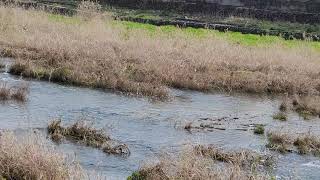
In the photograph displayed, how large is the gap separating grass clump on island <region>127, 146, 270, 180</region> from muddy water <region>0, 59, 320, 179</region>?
2.82 feet

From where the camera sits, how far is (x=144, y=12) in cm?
4600

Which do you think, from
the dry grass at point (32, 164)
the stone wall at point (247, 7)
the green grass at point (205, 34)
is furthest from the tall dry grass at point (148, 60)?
the stone wall at point (247, 7)

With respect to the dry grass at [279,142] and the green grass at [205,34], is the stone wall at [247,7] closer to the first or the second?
the green grass at [205,34]

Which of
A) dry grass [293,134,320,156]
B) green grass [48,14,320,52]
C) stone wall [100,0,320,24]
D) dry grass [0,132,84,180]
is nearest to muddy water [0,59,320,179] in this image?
Result: dry grass [293,134,320,156]

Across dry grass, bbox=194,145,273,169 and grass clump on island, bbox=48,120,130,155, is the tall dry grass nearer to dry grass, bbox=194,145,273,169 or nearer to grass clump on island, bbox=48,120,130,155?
grass clump on island, bbox=48,120,130,155

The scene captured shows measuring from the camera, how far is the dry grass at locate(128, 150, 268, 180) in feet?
36.5

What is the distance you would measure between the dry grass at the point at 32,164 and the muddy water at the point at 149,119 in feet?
5.13

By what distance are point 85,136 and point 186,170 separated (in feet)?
13.6

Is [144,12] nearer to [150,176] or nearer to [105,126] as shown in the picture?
[105,126]

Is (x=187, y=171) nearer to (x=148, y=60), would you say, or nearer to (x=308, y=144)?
(x=308, y=144)

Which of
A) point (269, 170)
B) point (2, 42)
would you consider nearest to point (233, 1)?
point (2, 42)

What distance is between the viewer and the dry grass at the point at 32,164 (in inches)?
423

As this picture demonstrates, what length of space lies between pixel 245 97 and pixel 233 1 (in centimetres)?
2746

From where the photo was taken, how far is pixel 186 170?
11289 millimetres
